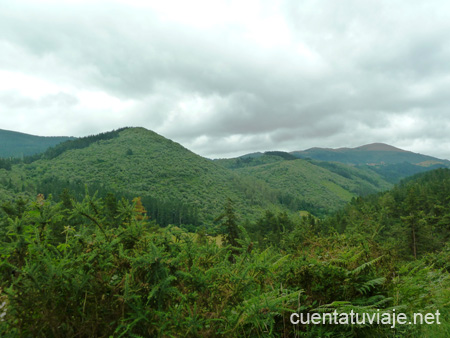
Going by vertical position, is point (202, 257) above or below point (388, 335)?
above

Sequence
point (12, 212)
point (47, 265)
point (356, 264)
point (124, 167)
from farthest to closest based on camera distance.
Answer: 1. point (124, 167)
2. point (12, 212)
3. point (356, 264)
4. point (47, 265)

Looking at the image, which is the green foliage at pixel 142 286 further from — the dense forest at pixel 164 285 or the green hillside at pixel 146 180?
the green hillside at pixel 146 180

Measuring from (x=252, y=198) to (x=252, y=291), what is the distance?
528ft

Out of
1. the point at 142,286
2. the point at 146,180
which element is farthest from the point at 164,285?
the point at 146,180

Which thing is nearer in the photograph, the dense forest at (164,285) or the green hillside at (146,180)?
the dense forest at (164,285)

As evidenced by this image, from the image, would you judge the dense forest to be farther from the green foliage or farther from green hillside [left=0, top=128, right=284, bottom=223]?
green hillside [left=0, top=128, right=284, bottom=223]

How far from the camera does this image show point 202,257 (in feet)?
9.67

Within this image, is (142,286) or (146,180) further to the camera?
(146,180)

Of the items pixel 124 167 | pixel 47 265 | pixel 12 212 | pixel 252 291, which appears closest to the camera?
pixel 47 265

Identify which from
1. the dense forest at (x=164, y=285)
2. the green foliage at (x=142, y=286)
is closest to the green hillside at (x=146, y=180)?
the dense forest at (x=164, y=285)

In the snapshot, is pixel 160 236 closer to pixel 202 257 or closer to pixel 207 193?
pixel 202 257

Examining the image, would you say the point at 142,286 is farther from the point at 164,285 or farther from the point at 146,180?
the point at 146,180

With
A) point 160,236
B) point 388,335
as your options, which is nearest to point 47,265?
point 160,236

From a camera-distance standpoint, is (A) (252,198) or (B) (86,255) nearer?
(B) (86,255)
